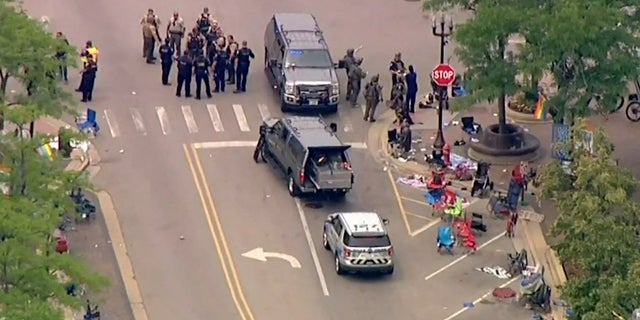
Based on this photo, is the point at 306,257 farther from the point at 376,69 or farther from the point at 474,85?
the point at 376,69

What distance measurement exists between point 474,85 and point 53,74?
12.0m

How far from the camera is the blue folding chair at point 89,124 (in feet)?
187

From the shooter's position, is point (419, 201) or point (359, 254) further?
point (419, 201)

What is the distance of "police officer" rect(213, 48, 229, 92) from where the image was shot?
60031mm

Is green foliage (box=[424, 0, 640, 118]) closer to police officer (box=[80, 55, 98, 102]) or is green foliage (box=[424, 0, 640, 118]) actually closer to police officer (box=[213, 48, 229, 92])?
police officer (box=[213, 48, 229, 92])

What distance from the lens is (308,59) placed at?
194 feet

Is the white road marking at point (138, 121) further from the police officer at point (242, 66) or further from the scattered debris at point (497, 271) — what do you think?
the scattered debris at point (497, 271)

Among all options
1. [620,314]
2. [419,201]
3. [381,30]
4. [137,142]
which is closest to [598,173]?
[620,314]

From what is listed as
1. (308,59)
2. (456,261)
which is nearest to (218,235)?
(456,261)

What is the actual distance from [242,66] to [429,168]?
26.9ft

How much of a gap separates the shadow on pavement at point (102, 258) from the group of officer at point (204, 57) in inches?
304

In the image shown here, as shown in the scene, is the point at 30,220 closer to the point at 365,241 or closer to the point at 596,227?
the point at 365,241

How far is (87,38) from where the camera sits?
64.6 metres

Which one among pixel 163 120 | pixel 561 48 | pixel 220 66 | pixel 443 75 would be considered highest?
pixel 561 48
